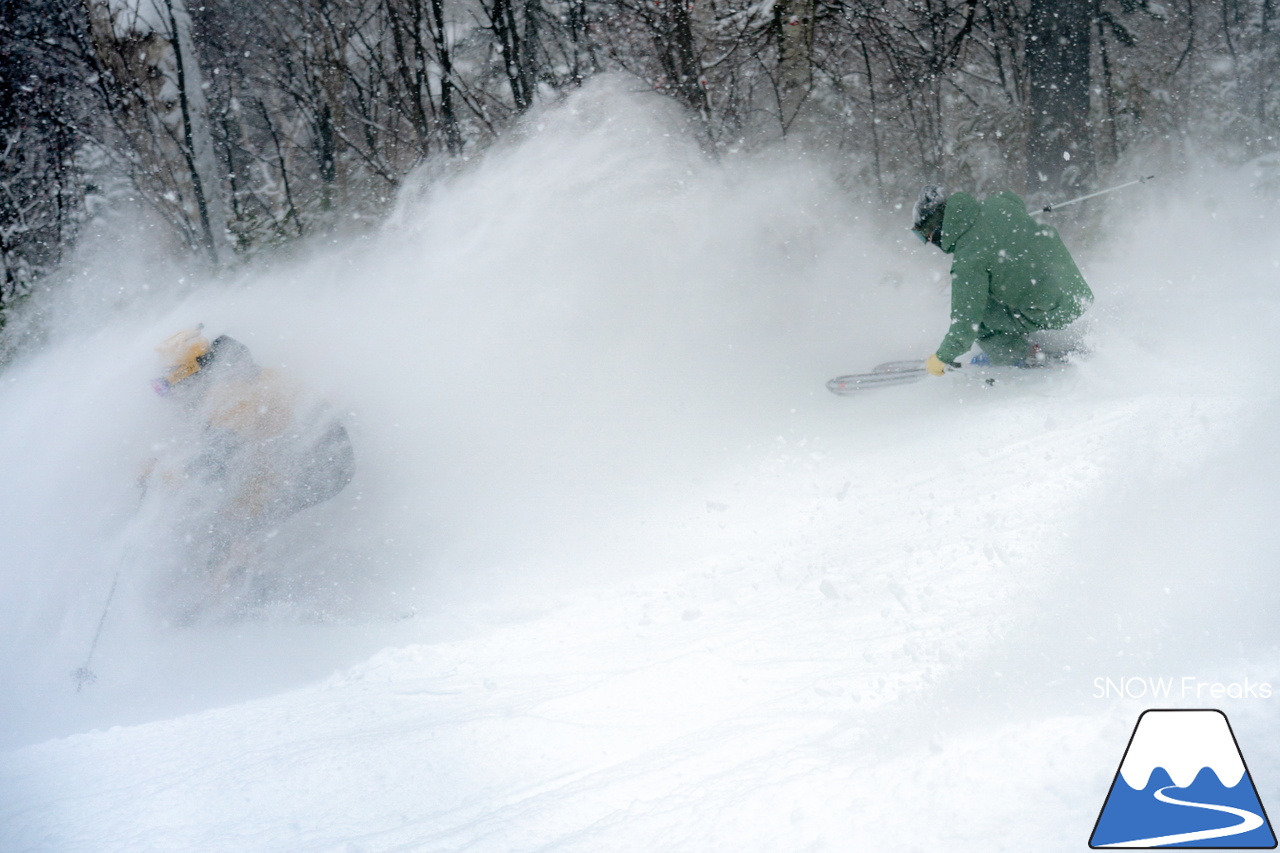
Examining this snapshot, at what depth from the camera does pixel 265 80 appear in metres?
11.8

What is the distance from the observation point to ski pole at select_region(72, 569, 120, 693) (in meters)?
4.27

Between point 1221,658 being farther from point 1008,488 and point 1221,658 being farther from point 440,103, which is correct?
point 440,103

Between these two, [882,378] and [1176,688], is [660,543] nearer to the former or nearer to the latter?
[882,378]

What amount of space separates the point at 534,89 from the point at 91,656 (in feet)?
24.1

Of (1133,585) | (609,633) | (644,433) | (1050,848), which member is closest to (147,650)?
(609,633)

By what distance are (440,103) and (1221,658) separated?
9930mm

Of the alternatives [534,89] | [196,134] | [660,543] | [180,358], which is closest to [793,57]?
[534,89]

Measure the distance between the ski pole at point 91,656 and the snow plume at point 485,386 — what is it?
0.20ft

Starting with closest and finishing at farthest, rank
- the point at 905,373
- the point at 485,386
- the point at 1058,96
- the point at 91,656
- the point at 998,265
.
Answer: the point at 91,656 < the point at 998,265 < the point at 905,373 < the point at 485,386 < the point at 1058,96

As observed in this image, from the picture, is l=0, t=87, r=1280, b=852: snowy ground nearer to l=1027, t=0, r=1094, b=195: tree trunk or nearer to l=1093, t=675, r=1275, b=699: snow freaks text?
l=1093, t=675, r=1275, b=699: snow freaks text

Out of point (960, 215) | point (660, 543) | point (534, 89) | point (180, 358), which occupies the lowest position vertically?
point (660, 543)

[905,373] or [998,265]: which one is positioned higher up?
[998,265]

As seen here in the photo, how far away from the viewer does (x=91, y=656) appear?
4410 millimetres

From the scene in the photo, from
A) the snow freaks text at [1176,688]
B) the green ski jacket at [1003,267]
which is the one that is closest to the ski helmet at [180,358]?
the green ski jacket at [1003,267]
